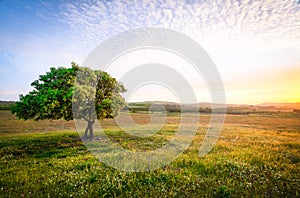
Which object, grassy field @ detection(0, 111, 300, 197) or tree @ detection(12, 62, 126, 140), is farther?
tree @ detection(12, 62, 126, 140)

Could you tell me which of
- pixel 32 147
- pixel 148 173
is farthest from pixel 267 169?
pixel 32 147

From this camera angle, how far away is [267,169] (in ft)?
32.3

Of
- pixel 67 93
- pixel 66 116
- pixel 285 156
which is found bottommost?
pixel 285 156

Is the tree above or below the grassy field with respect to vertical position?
above

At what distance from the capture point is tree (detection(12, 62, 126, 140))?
1577 cm

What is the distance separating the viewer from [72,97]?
16.1 meters

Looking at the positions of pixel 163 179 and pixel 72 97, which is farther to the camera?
pixel 72 97

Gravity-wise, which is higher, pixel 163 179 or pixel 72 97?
pixel 72 97

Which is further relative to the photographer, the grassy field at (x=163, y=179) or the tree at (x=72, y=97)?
the tree at (x=72, y=97)

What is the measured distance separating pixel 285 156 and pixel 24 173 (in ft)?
54.6

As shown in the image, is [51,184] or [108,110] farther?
[108,110]

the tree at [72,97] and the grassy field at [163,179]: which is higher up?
the tree at [72,97]

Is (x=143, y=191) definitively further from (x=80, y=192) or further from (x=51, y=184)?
(x=51, y=184)

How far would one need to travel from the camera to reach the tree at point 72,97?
15.8 metres
